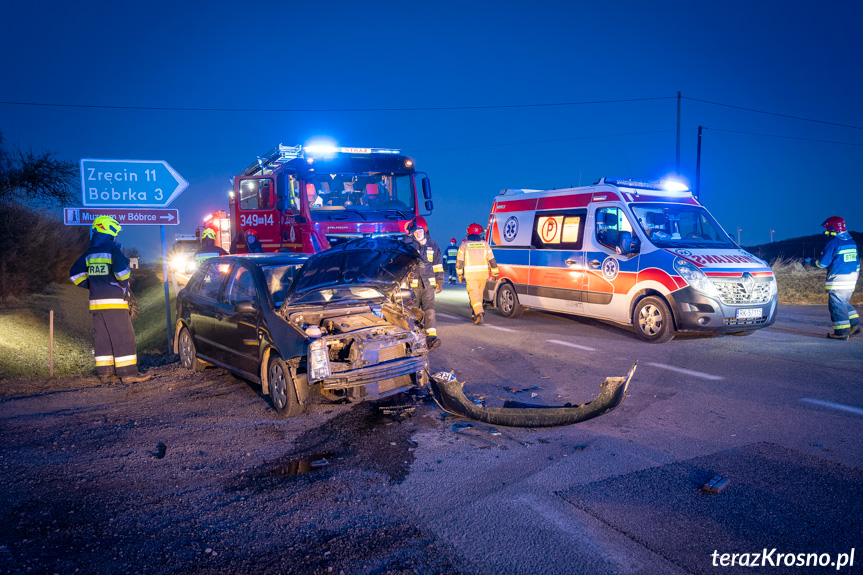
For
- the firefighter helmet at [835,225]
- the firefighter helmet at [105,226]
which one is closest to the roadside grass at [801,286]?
the firefighter helmet at [835,225]

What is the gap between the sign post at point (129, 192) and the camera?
28.0ft

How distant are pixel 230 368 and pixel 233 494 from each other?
9.59 feet

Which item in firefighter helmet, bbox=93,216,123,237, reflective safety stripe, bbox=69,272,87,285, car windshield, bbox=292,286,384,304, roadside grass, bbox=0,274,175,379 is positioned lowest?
roadside grass, bbox=0,274,175,379

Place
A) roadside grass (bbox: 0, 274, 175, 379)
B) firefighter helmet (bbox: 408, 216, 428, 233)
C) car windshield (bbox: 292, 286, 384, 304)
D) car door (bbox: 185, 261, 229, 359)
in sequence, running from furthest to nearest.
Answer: firefighter helmet (bbox: 408, 216, 428, 233)
roadside grass (bbox: 0, 274, 175, 379)
car door (bbox: 185, 261, 229, 359)
car windshield (bbox: 292, 286, 384, 304)

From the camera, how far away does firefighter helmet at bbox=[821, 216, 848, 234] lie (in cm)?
941

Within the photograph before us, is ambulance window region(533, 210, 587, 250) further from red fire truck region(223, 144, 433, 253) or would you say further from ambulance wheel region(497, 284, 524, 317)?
red fire truck region(223, 144, 433, 253)

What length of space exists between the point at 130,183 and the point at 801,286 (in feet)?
58.2

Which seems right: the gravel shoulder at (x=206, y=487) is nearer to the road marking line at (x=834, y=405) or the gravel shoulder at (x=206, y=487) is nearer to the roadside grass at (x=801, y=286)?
the road marking line at (x=834, y=405)

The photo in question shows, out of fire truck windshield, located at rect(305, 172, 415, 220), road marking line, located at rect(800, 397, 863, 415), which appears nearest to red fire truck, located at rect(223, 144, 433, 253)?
fire truck windshield, located at rect(305, 172, 415, 220)

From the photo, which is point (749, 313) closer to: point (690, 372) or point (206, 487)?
point (690, 372)

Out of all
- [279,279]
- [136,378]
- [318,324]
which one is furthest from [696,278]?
[136,378]

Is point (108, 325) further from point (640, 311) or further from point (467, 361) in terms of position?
point (640, 311)

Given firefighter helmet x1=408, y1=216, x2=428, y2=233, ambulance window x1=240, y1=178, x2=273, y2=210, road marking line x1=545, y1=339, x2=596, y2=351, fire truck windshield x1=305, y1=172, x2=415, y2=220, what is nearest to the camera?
road marking line x1=545, y1=339, x2=596, y2=351

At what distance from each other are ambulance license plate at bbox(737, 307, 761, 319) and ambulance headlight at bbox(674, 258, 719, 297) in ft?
1.51
